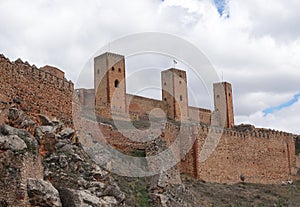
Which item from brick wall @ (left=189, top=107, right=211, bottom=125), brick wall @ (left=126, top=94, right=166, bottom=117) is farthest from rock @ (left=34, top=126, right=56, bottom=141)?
brick wall @ (left=189, top=107, right=211, bottom=125)

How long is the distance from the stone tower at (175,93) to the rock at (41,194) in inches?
1500

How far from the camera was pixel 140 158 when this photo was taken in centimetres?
2027

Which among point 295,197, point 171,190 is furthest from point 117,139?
point 295,197

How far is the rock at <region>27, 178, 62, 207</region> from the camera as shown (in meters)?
12.3

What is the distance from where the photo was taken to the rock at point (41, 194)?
12.3 metres

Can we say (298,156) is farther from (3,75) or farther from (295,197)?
(3,75)

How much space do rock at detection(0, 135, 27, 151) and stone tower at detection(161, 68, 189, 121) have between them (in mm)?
37780

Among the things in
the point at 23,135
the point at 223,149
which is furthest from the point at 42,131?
the point at 223,149

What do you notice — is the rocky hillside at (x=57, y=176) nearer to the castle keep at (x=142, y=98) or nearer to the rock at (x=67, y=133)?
the rock at (x=67, y=133)

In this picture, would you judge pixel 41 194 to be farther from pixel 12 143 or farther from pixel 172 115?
pixel 172 115

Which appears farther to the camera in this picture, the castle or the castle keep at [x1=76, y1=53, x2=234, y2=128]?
the castle keep at [x1=76, y1=53, x2=234, y2=128]

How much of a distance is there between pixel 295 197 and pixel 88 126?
16.2 metres

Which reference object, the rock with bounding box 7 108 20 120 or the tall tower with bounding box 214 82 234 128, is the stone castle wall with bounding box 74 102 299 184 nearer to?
the rock with bounding box 7 108 20 120

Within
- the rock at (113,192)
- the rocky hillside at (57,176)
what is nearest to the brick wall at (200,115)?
the rocky hillside at (57,176)
